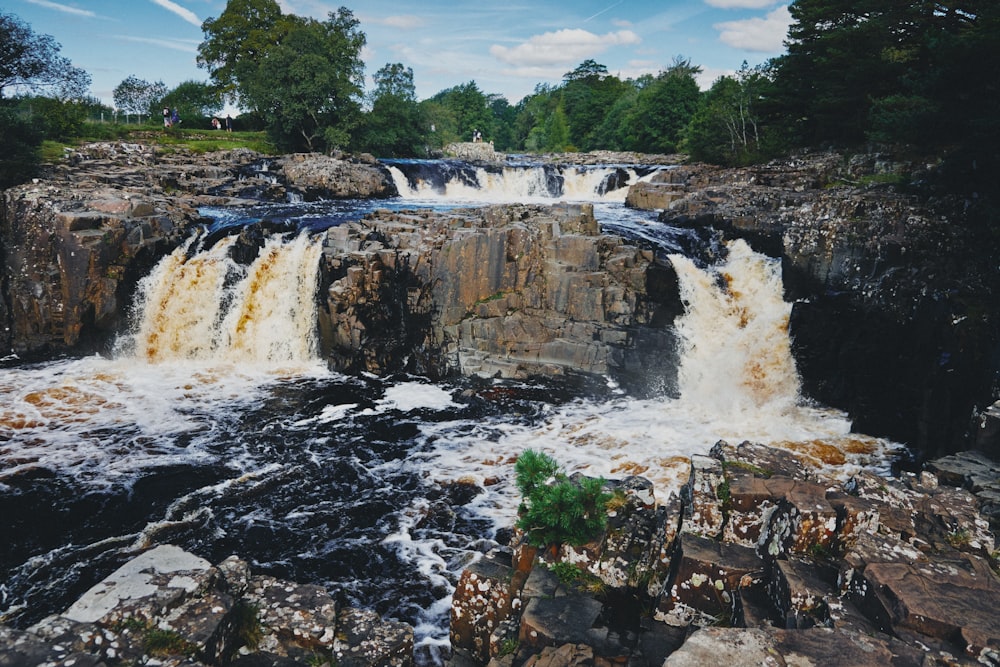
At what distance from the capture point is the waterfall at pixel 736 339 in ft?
55.3

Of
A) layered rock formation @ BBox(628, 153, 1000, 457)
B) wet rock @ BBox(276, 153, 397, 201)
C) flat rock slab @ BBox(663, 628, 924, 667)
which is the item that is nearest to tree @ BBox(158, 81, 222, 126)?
wet rock @ BBox(276, 153, 397, 201)

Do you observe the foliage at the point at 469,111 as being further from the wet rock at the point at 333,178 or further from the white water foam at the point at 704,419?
the white water foam at the point at 704,419

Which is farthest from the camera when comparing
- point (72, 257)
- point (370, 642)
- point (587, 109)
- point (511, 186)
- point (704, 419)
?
point (587, 109)

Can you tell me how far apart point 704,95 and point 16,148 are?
162ft

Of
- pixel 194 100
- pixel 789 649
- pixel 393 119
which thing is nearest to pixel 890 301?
pixel 789 649

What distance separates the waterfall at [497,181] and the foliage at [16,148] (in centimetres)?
1698

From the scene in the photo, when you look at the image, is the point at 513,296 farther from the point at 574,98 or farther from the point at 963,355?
the point at 574,98

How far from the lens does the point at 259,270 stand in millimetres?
20141

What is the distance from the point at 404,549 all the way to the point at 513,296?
376 inches

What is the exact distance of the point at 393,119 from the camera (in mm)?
43875

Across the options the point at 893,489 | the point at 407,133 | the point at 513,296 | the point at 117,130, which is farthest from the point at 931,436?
the point at 117,130

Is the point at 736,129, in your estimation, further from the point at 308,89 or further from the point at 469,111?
the point at 469,111

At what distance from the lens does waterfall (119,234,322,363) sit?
19562 mm

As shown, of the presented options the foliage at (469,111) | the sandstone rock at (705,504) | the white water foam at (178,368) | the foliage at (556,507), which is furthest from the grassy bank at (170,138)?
the foliage at (469,111)
